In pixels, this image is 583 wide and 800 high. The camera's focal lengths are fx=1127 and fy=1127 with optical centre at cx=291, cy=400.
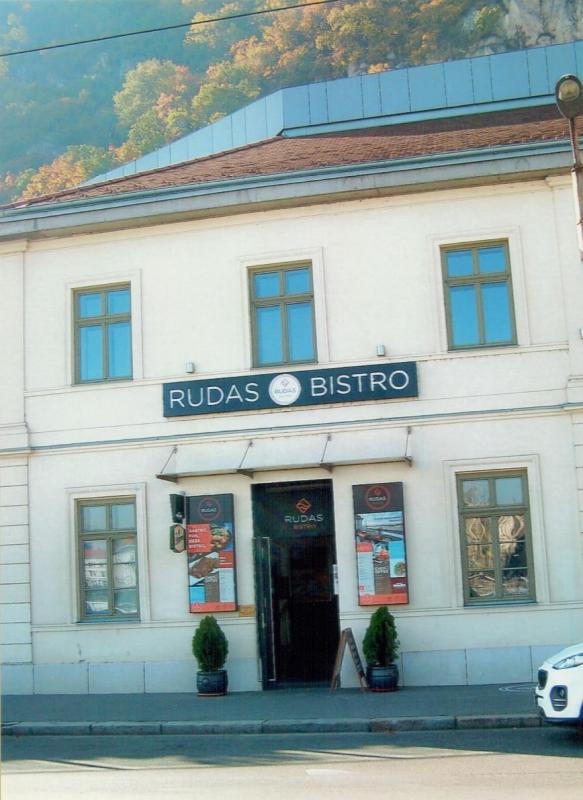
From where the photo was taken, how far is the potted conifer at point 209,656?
16.7m

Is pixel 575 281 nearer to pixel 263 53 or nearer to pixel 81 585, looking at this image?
pixel 81 585

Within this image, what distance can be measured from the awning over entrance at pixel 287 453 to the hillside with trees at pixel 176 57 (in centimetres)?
4727

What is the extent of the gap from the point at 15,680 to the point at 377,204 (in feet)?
31.4

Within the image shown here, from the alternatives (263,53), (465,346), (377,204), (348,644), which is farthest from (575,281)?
(263,53)

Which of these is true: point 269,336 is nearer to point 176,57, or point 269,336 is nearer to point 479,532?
point 479,532

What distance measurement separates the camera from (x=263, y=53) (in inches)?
2803

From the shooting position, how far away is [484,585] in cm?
1677

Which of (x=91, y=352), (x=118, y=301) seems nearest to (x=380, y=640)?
(x=91, y=352)

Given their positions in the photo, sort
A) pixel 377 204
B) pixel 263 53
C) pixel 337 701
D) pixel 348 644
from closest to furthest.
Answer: pixel 337 701 → pixel 348 644 → pixel 377 204 → pixel 263 53

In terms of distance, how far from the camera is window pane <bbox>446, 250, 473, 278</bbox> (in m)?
17.5

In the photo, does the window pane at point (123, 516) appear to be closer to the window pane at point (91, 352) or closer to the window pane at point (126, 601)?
the window pane at point (126, 601)

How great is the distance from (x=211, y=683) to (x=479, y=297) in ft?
23.3

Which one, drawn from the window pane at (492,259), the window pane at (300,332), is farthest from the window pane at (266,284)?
the window pane at (492,259)

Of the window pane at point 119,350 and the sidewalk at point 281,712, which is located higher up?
the window pane at point 119,350
